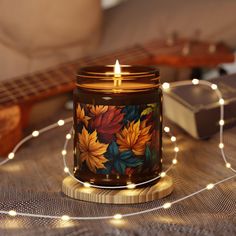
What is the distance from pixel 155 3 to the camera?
1.26 metres

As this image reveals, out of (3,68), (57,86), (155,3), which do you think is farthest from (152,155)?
(155,3)

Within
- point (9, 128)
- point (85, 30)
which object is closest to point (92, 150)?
point (9, 128)

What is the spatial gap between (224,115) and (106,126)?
0.31 meters

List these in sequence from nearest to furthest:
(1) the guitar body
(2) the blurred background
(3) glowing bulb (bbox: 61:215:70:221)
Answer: (3) glowing bulb (bbox: 61:215:70:221) < (1) the guitar body < (2) the blurred background

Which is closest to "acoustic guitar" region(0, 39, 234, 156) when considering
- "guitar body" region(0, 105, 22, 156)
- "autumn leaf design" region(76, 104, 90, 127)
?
"guitar body" region(0, 105, 22, 156)

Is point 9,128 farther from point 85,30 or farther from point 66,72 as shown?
point 85,30

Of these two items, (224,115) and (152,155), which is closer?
(152,155)

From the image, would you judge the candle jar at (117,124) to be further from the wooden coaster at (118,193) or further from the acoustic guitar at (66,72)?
the acoustic guitar at (66,72)

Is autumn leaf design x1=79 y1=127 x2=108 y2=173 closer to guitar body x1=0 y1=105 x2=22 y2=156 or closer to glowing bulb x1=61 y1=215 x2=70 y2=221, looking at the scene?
glowing bulb x1=61 y1=215 x2=70 y2=221

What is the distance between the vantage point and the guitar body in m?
0.86

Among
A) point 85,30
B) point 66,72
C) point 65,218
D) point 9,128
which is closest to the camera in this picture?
point 65,218

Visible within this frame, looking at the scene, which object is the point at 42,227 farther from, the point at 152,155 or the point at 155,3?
the point at 155,3

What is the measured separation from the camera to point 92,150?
2.01 ft

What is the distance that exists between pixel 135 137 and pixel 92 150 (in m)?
0.05
